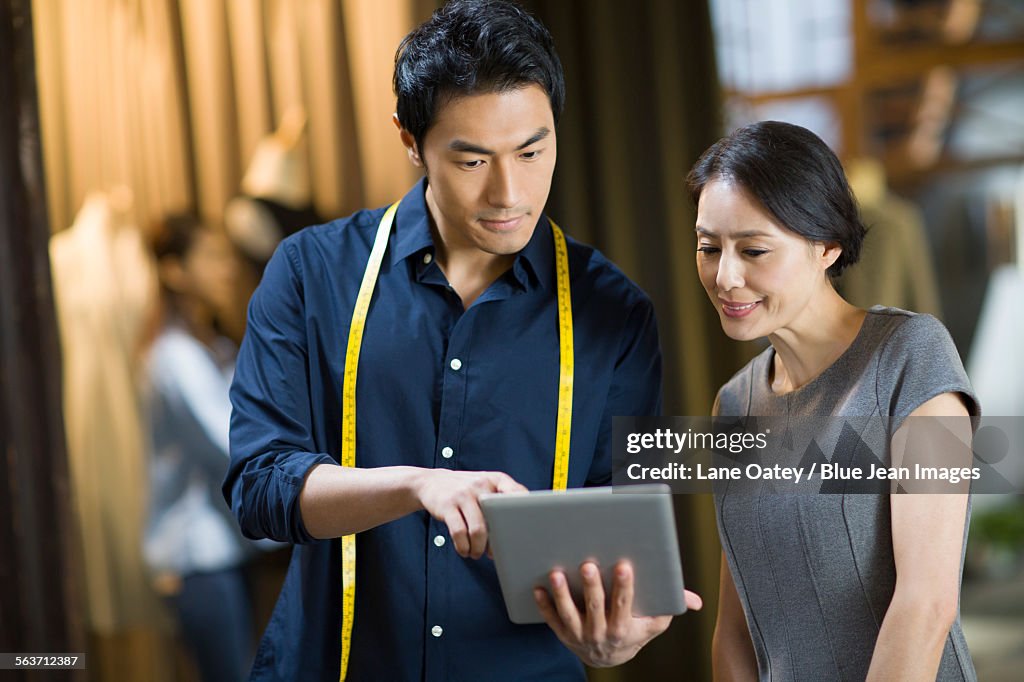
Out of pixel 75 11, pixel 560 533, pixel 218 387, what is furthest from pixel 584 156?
pixel 560 533

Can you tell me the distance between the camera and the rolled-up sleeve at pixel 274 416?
139 centimetres

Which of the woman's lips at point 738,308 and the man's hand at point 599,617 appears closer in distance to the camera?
the man's hand at point 599,617

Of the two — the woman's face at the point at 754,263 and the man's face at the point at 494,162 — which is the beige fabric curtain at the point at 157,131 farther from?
the woman's face at the point at 754,263

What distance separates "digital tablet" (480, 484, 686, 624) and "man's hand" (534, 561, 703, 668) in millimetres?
12

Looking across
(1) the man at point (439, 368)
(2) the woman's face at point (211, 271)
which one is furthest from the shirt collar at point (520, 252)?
(2) the woman's face at point (211, 271)

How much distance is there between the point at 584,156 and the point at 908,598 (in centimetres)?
253

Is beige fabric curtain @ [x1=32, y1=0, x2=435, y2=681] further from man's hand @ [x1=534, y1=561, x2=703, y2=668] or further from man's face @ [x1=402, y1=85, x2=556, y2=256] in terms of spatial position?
man's hand @ [x1=534, y1=561, x2=703, y2=668]

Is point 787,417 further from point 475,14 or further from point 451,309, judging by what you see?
point 475,14

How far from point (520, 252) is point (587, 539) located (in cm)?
55

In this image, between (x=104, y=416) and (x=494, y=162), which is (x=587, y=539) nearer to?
(x=494, y=162)

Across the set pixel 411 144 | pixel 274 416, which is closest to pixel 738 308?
pixel 411 144

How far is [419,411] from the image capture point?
1.53 m

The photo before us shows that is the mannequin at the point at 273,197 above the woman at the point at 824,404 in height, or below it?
above

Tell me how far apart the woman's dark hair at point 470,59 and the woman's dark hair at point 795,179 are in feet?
0.98
